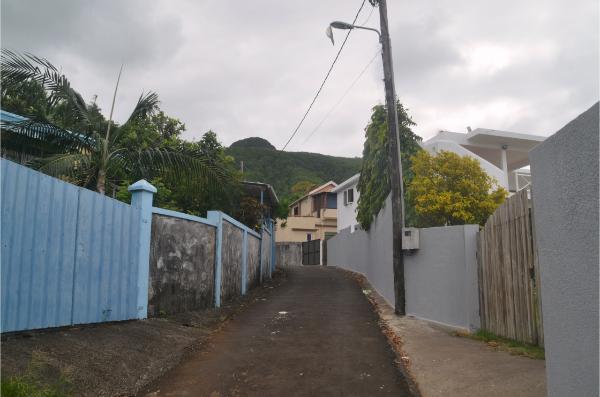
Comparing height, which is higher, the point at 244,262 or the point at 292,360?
the point at 244,262

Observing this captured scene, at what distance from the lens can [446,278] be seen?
9.13 meters

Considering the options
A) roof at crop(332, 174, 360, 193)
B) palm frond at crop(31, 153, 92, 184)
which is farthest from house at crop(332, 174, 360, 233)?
palm frond at crop(31, 153, 92, 184)

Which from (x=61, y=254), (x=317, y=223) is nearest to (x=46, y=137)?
(x=61, y=254)

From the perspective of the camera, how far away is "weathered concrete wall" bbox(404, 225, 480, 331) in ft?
27.6

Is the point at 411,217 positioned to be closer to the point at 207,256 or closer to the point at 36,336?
the point at 207,256

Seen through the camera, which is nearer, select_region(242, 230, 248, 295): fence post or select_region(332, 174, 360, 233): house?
select_region(242, 230, 248, 295): fence post

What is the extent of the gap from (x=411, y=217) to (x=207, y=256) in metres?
6.17

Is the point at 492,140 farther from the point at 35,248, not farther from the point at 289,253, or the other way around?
the point at 289,253

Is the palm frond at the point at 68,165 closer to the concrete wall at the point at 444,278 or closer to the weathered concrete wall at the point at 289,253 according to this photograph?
the concrete wall at the point at 444,278

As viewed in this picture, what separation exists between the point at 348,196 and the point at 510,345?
89.5ft

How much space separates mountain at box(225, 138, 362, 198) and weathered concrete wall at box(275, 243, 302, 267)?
73.7ft

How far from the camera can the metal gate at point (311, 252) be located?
37250 millimetres

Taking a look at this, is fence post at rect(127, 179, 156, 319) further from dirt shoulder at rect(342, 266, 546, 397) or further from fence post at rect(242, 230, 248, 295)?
fence post at rect(242, 230, 248, 295)

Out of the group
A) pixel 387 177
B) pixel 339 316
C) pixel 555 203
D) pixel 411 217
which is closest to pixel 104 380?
pixel 555 203
